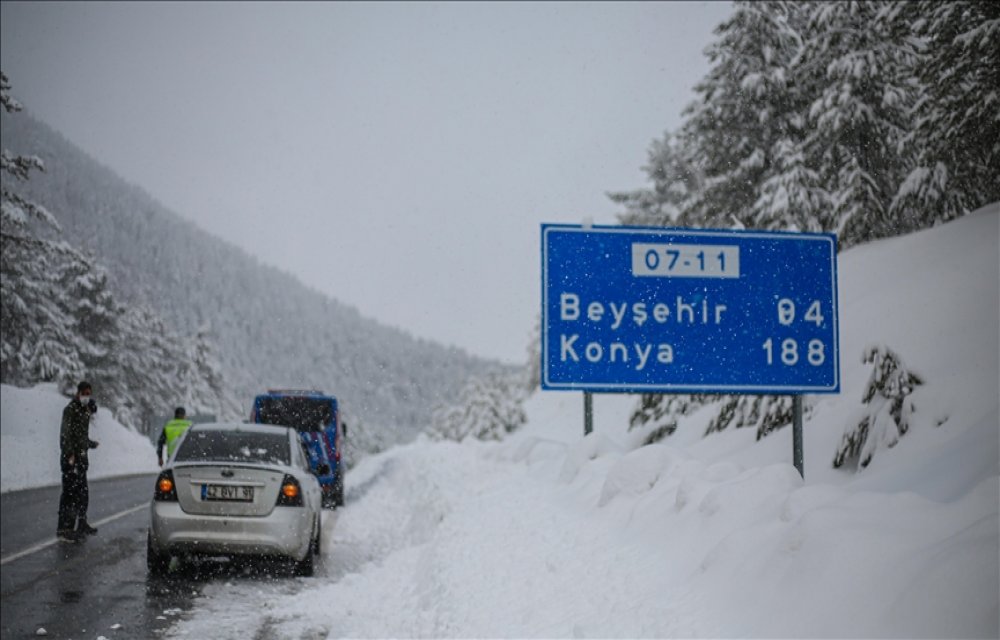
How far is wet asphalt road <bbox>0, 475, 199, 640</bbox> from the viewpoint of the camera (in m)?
6.80

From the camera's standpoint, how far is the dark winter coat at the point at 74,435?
1199 cm

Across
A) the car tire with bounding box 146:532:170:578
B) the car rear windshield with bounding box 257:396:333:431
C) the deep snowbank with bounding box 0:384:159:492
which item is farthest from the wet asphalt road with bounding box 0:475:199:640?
the deep snowbank with bounding box 0:384:159:492

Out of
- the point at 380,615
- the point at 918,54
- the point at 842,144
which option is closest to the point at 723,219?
the point at 842,144

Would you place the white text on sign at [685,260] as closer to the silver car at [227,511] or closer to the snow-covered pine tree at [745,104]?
the silver car at [227,511]

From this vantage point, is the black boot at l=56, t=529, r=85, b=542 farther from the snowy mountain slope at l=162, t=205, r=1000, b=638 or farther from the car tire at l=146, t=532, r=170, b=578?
the snowy mountain slope at l=162, t=205, r=1000, b=638

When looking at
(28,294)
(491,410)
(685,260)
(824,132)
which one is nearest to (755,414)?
(685,260)

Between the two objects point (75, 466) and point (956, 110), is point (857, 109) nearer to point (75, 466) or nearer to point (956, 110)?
point (956, 110)

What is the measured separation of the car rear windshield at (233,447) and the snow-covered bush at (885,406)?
21.4ft

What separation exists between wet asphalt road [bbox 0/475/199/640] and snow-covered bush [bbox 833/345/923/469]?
707 centimetres

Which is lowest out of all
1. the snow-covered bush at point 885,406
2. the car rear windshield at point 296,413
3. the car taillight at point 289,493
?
the car taillight at point 289,493

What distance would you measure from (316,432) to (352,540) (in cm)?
570

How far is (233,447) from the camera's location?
9.84 metres

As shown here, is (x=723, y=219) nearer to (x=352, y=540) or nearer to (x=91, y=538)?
(x=352, y=540)

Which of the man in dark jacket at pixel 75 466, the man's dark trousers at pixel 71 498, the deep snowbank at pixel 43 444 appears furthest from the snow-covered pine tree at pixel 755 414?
the deep snowbank at pixel 43 444
